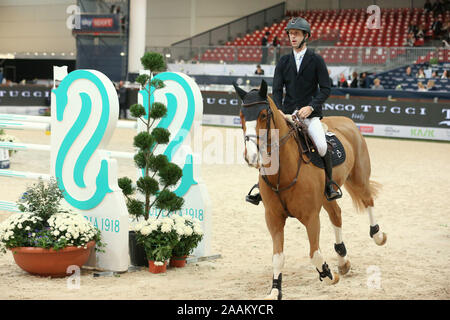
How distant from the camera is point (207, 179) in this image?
39.6 ft

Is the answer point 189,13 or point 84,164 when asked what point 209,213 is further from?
point 189,13

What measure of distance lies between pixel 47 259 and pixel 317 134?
2627mm

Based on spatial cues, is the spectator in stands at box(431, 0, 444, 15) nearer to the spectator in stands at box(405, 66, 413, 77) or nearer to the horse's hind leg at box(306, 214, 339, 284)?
the spectator in stands at box(405, 66, 413, 77)

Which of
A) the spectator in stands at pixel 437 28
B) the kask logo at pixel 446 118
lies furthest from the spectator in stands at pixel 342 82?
the spectator in stands at pixel 437 28

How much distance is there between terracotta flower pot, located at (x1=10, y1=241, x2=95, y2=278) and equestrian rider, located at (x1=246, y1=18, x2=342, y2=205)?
1669mm

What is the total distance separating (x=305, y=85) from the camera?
534 cm

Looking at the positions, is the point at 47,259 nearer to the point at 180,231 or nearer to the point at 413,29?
the point at 180,231

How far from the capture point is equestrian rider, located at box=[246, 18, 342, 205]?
17.2 ft

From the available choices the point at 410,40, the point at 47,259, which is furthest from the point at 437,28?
the point at 47,259

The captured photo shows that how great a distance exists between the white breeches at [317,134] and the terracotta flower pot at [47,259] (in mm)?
2249

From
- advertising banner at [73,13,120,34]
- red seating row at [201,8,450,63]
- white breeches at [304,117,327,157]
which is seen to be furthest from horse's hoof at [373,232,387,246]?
advertising banner at [73,13,120,34]

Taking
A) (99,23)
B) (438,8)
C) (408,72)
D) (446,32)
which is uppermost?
(438,8)

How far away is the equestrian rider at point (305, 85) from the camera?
523 centimetres

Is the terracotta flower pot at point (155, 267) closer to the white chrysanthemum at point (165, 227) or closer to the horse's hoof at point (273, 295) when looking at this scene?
the white chrysanthemum at point (165, 227)
